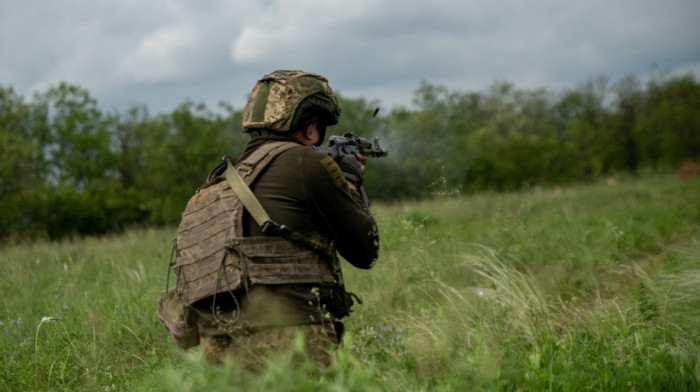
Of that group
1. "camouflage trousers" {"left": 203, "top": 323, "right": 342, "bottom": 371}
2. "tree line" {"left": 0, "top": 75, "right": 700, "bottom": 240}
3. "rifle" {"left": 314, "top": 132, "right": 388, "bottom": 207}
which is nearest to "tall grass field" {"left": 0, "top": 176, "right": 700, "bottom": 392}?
"camouflage trousers" {"left": 203, "top": 323, "right": 342, "bottom": 371}

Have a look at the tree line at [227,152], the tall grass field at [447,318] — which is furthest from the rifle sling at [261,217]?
the tree line at [227,152]

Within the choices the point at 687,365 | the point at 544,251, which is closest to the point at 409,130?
the point at 544,251

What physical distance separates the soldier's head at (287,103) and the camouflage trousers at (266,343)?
110 centimetres

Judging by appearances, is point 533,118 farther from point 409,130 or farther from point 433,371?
point 433,371

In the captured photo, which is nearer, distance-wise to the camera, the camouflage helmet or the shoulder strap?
the shoulder strap

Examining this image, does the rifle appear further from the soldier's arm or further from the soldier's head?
the soldier's arm

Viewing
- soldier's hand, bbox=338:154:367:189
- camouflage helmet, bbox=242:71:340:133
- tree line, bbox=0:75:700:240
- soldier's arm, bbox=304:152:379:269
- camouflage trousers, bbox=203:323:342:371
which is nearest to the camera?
camouflage trousers, bbox=203:323:342:371

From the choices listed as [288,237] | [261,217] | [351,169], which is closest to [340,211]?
[288,237]

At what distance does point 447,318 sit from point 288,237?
68.5 inches

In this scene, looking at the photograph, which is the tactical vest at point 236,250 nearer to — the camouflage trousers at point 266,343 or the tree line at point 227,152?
the camouflage trousers at point 266,343

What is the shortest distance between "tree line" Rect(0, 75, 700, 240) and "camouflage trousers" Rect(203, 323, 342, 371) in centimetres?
1865

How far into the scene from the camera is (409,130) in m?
32.7

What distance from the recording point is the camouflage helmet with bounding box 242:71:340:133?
11.3ft

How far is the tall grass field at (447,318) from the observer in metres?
2.79
